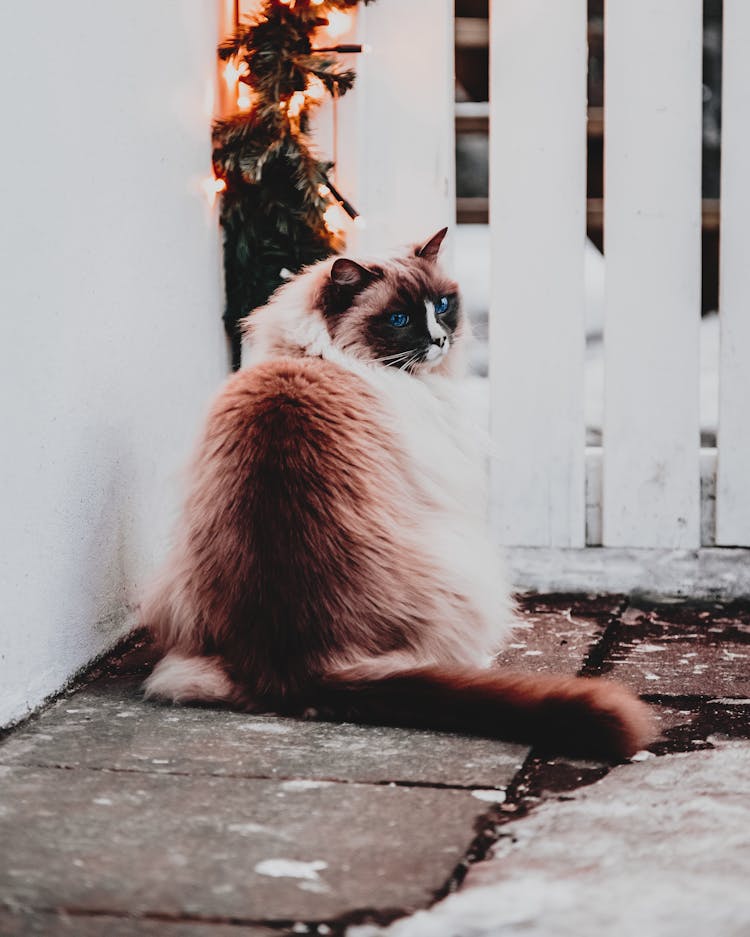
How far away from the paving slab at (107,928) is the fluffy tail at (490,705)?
68 centimetres

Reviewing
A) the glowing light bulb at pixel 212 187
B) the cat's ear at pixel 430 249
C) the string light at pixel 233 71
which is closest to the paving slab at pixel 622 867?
the cat's ear at pixel 430 249

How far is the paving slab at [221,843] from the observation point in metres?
1.40

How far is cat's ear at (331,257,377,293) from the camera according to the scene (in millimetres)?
2422

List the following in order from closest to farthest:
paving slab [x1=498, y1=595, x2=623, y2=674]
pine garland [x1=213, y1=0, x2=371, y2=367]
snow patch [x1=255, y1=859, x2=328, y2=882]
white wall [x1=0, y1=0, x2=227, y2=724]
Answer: snow patch [x1=255, y1=859, x2=328, y2=882], white wall [x1=0, y1=0, x2=227, y2=724], paving slab [x1=498, y1=595, x2=623, y2=674], pine garland [x1=213, y1=0, x2=371, y2=367]

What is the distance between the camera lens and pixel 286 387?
7.51 ft

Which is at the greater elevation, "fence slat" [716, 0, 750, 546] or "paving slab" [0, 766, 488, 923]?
"fence slat" [716, 0, 750, 546]

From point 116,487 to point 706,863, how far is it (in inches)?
61.7

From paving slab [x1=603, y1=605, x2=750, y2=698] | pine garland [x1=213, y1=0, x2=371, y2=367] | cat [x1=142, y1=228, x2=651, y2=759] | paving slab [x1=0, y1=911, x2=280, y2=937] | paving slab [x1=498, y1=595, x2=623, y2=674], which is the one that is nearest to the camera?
paving slab [x1=0, y1=911, x2=280, y2=937]

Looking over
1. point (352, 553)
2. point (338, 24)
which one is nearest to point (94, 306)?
point (352, 553)

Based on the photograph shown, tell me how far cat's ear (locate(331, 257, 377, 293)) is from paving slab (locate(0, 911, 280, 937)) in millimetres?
1418

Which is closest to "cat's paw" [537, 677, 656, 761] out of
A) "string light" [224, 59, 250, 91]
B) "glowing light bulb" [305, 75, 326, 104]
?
"glowing light bulb" [305, 75, 326, 104]

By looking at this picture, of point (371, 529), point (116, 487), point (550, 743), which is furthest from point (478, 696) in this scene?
point (116, 487)

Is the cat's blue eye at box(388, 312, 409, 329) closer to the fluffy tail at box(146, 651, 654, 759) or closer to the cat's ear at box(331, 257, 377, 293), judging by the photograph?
the cat's ear at box(331, 257, 377, 293)

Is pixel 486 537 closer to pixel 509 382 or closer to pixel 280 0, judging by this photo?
pixel 509 382
